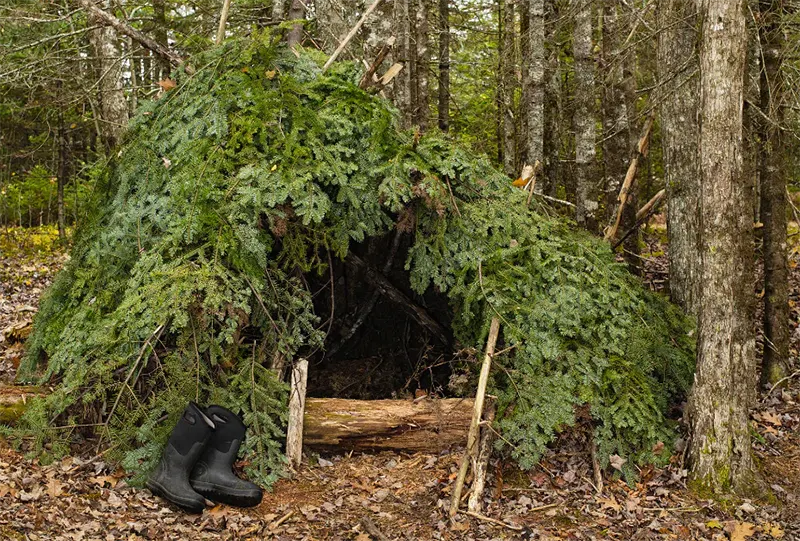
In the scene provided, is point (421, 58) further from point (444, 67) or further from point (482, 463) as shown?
point (482, 463)

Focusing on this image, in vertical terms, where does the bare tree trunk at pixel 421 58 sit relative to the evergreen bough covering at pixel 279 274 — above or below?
above

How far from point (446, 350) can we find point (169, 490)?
314cm


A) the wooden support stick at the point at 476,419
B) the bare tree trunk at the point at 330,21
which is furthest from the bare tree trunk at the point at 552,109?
the wooden support stick at the point at 476,419

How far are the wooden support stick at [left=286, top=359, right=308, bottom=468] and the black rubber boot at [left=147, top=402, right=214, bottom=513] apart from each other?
2.55ft

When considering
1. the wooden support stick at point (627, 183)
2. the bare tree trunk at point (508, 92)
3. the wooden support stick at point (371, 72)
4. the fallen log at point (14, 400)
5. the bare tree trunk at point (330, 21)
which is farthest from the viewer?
the bare tree trunk at point (508, 92)

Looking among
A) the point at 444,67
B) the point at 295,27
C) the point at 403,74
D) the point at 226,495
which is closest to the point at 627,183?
the point at 403,74

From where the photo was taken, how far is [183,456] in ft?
14.9

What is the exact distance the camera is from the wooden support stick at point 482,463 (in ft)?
15.4

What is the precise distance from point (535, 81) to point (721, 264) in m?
5.50

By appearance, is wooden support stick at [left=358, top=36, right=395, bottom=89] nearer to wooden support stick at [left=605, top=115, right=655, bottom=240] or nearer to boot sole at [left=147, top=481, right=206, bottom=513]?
wooden support stick at [left=605, top=115, right=655, bottom=240]

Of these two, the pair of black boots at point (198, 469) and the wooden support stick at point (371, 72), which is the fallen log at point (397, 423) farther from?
the wooden support stick at point (371, 72)

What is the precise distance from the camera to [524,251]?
5.77 m

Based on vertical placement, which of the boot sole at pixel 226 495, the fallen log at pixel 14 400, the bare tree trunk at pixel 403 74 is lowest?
the boot sole at pixel 226 495

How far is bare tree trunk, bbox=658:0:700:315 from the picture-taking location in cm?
640
